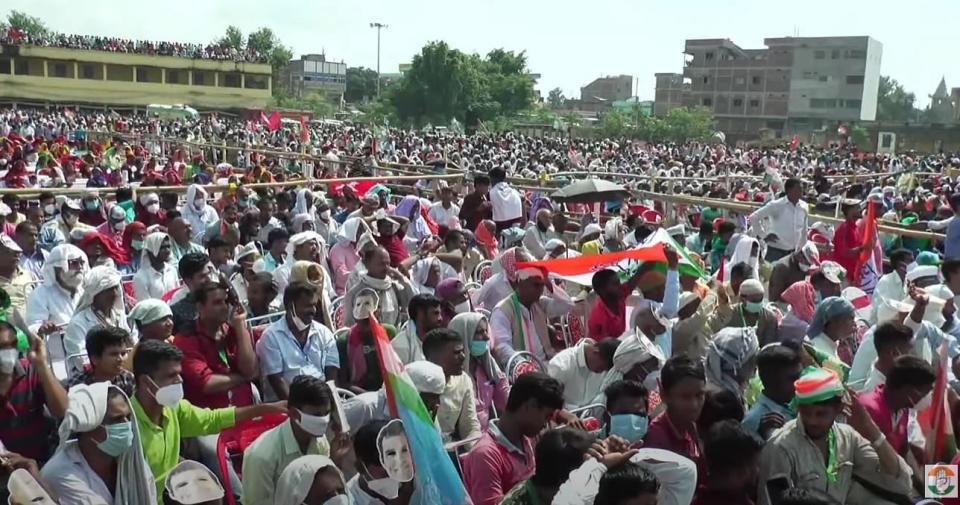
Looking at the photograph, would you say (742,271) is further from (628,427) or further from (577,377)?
(628,427)

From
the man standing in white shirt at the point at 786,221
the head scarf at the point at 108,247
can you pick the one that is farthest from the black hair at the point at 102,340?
the man standing in white shirt at the point at 786,221

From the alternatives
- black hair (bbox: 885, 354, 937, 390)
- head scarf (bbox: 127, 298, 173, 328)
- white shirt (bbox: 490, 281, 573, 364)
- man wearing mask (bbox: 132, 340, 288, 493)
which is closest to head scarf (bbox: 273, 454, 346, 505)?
man wearing mask (bbox: 132, 340, 288, 493)

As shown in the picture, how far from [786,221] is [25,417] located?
773 centimetres

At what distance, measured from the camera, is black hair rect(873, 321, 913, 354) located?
15.9 feet

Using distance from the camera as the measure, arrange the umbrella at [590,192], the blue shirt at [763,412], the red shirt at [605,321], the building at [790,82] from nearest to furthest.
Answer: the blue shirt at [763,412], the red shirt at [605,321], the umbrella at [590,192], the building at [790,82]

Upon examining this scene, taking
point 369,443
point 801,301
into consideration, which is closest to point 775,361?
point 369,443

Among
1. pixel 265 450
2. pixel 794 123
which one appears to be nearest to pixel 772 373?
pixel 265 450

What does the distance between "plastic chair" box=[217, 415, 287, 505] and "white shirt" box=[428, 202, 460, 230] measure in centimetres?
658

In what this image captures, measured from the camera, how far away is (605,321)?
6027mm

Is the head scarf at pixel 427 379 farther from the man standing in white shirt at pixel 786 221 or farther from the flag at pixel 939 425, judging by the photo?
the man standing in white shirt at pixel 786 221

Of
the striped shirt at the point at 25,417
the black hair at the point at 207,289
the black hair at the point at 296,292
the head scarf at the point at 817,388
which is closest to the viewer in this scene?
the head scarf at the point at 817,388

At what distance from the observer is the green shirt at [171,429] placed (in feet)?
12.7

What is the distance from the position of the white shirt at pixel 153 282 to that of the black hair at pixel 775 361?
4.40m

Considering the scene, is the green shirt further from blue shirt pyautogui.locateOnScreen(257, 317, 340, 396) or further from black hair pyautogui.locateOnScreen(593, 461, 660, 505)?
black hair pyautogui.locateOnScreen(593, 461, 660, 505)
